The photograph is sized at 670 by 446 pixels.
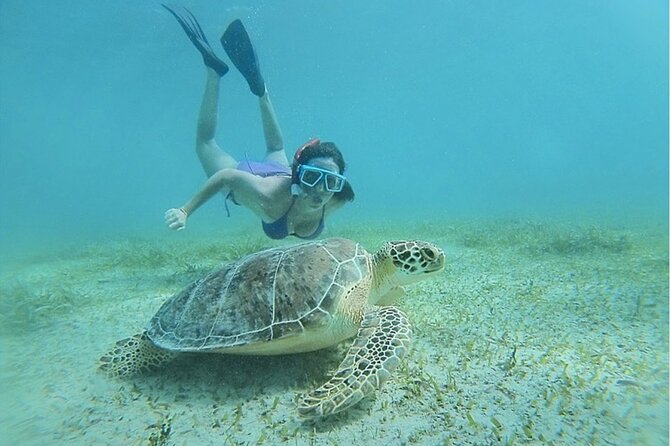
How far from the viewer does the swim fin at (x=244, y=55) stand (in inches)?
367

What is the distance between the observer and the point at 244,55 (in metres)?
9.70

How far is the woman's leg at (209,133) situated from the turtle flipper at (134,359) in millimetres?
5513

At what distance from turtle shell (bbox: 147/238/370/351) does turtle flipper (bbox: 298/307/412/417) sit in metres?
0.35

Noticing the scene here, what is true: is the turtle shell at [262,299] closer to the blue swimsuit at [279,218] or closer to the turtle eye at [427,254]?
the turtle eye at [427,254]

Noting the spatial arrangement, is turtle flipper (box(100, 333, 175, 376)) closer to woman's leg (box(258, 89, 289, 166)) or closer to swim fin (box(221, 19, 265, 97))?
woman's leg (box(258, 89, 289, 166))

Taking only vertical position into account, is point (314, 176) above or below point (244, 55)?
below

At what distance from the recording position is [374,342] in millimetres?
2594

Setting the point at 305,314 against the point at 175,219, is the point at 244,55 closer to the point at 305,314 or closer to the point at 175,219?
the point at 175,219

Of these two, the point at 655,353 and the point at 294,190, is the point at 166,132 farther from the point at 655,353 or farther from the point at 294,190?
the point at 655,353

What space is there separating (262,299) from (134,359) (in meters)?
1.40

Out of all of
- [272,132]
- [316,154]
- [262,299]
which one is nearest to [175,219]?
[316,154]

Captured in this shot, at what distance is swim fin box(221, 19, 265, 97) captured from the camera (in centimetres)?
933

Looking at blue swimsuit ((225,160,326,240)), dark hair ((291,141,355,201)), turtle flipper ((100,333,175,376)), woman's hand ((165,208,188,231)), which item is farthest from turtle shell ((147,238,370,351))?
blue swimsuit ((225,160,326,240))

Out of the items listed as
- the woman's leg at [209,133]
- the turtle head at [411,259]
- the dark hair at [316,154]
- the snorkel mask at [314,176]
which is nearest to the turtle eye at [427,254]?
the turtle head at [411,259]
